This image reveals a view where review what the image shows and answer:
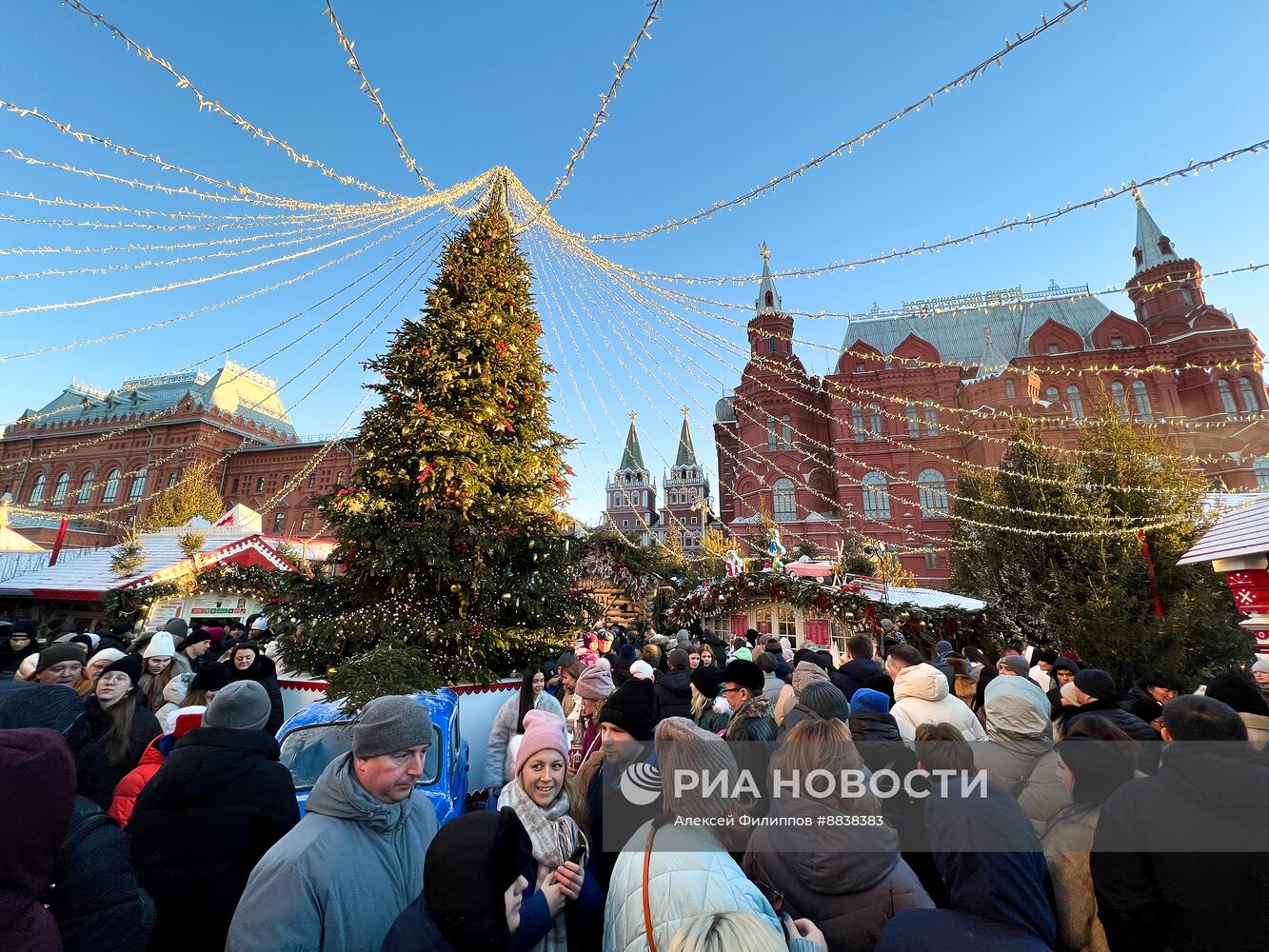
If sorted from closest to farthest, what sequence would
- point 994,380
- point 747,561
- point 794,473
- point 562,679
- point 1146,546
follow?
point 562,679 → point 1146,546 → point 747,561 → point 994,380 → point 794,473

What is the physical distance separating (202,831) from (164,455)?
54656 mm

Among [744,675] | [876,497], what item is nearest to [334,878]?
[744,675]

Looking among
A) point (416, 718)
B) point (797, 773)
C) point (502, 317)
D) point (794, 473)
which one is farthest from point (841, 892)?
point (794, 473)

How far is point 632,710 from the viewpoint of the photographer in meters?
3.06

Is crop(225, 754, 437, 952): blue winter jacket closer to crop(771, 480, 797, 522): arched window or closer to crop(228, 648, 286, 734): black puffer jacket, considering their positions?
crop(228, 648, 286, 734): black puffer jacket

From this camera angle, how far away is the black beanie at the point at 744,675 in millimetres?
4414

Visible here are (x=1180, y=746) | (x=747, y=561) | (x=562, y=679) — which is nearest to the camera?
(x=1180, y=746)

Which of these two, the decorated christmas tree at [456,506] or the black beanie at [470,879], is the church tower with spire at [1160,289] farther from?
the black beanie at [470,879]

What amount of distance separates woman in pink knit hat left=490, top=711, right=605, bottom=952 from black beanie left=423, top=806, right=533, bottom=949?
407mm

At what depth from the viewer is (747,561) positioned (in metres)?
16.6

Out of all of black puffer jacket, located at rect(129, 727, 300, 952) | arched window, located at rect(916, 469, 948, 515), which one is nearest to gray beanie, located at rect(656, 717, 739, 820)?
black puffer jacket, located at rect(129, 727, 300, 952)

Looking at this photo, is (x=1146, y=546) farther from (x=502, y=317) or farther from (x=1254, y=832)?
(x=502, y=317)

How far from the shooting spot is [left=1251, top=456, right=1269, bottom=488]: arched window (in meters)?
29.3

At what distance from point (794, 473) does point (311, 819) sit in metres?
39.4
